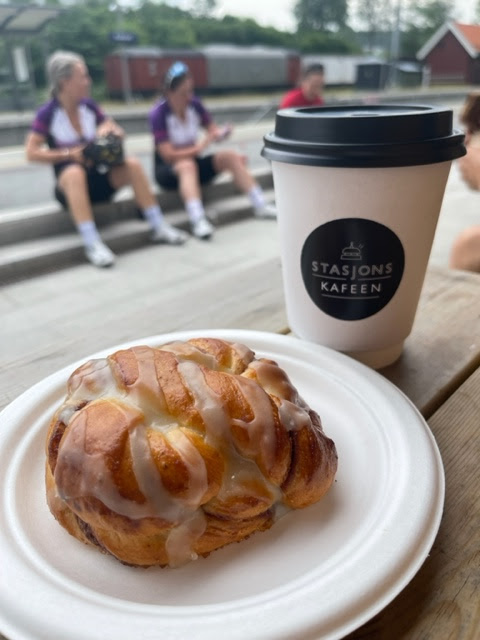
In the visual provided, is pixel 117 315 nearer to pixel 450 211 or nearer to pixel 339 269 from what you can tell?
pixel 339 269

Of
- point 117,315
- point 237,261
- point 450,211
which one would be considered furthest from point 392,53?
point 117,315

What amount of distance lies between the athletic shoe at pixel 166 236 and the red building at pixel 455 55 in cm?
261

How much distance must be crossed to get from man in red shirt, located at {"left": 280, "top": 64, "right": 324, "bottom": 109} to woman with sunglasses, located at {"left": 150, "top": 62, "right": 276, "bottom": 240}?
0.72 metres

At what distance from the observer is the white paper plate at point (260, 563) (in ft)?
1.28

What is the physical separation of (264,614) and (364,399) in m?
0.33

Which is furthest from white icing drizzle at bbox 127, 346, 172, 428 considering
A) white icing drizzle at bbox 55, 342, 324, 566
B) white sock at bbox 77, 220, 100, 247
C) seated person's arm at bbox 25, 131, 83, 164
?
seated person's arm at bbox 25, 131, 83, 164

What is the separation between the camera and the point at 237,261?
3.41 meters

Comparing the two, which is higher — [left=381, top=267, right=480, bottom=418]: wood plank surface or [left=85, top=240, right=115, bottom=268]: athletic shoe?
[left=381, top=267, right=480, bottom=418]: wood plank surface

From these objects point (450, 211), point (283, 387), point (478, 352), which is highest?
point (283, 387)

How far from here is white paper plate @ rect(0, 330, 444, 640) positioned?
1.28 feet

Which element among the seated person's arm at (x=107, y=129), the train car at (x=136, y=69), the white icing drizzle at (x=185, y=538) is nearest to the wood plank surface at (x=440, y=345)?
the white icing drizzle at (x=185, y=538)

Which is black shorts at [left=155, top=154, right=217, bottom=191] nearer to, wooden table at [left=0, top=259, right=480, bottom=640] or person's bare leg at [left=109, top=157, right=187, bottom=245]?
person's bare leg at [left=109, top=157, right=187, bottom=245]

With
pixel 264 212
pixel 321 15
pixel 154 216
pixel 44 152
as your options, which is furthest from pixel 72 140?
pixel 321 15

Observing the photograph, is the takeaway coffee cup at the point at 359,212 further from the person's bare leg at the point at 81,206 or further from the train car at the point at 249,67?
the train car at the point at 249,67
